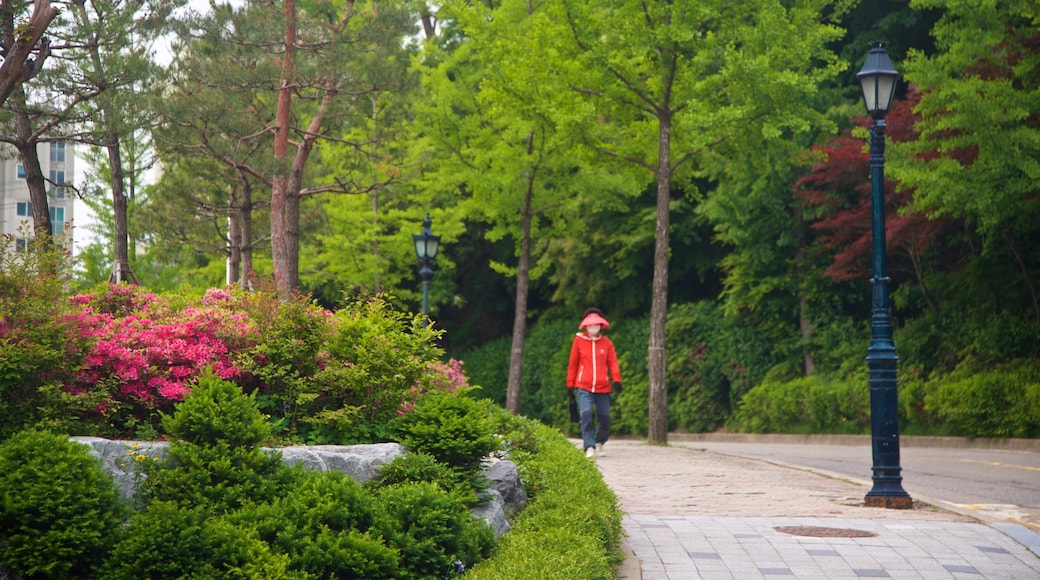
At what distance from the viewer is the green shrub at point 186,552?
20.8 feet

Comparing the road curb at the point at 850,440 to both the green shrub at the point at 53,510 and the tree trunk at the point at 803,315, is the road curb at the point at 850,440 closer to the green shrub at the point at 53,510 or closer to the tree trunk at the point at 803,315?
the tree trunk at the point at 803,315

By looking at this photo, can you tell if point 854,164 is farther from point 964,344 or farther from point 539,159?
point 539,159

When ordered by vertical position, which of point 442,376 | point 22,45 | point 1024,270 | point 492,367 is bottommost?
point 492,367

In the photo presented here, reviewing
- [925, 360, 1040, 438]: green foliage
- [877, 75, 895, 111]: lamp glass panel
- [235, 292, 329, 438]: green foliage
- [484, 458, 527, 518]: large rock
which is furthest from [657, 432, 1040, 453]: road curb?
[235, 292, 329, 438]: green foliage

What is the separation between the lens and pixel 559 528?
25.2 ft

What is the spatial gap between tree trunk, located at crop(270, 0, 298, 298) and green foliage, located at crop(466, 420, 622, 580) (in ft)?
38.8

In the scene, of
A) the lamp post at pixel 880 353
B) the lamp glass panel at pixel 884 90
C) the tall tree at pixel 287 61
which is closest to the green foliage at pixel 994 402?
the lamp post at pixel 880 353

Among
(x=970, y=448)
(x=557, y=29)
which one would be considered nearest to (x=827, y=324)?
(x=970, y=448)

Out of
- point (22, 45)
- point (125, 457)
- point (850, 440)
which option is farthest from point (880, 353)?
point (850, 440)

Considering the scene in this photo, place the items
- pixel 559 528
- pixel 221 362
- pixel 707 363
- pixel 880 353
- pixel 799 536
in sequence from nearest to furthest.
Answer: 1. pixel 559 528
2. pixel 221 362
3. pixel 799 536
4. pixel 880 353
5. pixel 707 363

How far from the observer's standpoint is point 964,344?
24.1 meters

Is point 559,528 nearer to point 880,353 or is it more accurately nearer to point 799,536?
point 799,536

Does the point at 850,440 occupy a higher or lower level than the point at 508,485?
lower

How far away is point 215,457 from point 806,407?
70.8 ft
